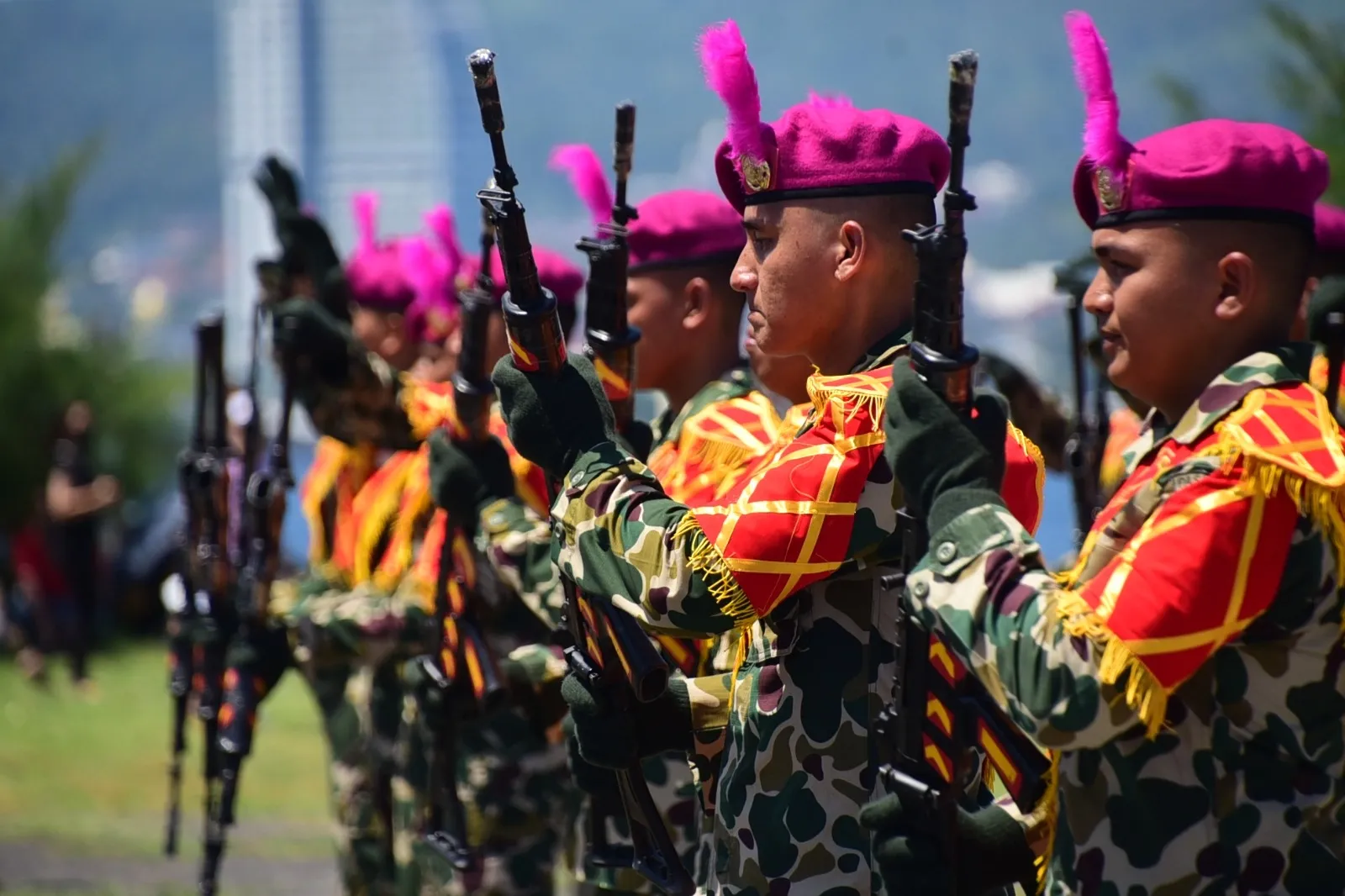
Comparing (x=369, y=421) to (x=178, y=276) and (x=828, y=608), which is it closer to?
(x=828, y=608)

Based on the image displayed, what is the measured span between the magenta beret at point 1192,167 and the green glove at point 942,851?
34.7 inches

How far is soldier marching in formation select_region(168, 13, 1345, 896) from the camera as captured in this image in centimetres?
227

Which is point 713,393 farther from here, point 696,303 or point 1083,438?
point 1083,438

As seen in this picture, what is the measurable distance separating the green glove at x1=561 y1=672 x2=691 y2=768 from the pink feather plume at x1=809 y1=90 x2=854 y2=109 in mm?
1089

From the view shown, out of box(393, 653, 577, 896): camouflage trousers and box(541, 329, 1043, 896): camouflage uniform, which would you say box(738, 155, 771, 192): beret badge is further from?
box(393, 653, 577, 896): camouflage trousers

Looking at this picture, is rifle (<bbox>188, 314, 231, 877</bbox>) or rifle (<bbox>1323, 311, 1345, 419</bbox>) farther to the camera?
rifle (<bbox>188, 314, 231, 877</bbox>)

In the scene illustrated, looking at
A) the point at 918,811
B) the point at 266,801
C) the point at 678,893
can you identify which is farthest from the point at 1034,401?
the point at 266,801

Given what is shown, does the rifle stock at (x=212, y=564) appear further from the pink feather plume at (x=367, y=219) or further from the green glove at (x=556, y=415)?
the green glove at (x=556, y=415)

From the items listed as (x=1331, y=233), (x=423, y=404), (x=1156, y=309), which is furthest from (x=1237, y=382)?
(x=423, y=404)

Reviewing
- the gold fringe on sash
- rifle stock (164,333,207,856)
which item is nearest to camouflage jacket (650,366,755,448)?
the gold fringe on sash

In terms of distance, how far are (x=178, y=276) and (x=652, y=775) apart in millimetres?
23814

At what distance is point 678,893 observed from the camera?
3287 millimetres

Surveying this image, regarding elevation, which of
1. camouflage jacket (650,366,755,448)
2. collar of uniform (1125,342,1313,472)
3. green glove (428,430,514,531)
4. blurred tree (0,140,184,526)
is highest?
collar of uniform (1125,342,1313,472)

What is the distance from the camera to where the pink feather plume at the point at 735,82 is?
9.70ft
